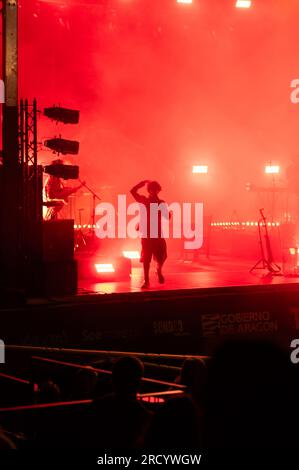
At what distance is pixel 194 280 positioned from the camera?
10.3 meters

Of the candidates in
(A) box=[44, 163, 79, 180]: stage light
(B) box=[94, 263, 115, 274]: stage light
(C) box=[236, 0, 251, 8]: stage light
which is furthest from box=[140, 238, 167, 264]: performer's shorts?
(C) box=[236, 0, 251, 8]: stage light

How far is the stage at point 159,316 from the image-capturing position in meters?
7.71

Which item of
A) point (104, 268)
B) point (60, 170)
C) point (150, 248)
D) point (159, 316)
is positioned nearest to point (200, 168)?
point (104, 268)

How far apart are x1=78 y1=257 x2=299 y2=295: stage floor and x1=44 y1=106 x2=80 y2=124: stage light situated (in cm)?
233

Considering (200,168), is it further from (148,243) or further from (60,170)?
(60,170)

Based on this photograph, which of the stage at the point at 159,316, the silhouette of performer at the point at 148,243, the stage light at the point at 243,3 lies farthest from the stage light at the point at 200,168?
the silhouette of performer at the point at 148,243

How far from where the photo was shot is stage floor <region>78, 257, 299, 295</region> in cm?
917

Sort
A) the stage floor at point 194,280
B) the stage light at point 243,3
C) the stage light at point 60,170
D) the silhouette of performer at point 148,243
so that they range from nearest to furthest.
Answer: the stage light at point 60,170 → the stage floor at point 194,280 → the silhouette of performer at point 148,243 → the stage light at point 243,3

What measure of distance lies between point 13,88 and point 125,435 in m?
5.31

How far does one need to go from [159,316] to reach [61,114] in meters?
3.02

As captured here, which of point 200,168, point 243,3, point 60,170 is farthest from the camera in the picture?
point 200,168

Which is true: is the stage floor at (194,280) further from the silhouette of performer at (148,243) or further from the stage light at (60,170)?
the stage light at (60,170)

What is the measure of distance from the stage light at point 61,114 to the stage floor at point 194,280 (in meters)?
2.33

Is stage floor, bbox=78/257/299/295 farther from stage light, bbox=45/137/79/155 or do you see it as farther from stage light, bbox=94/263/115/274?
stage light, bbox=45/137/79/155
